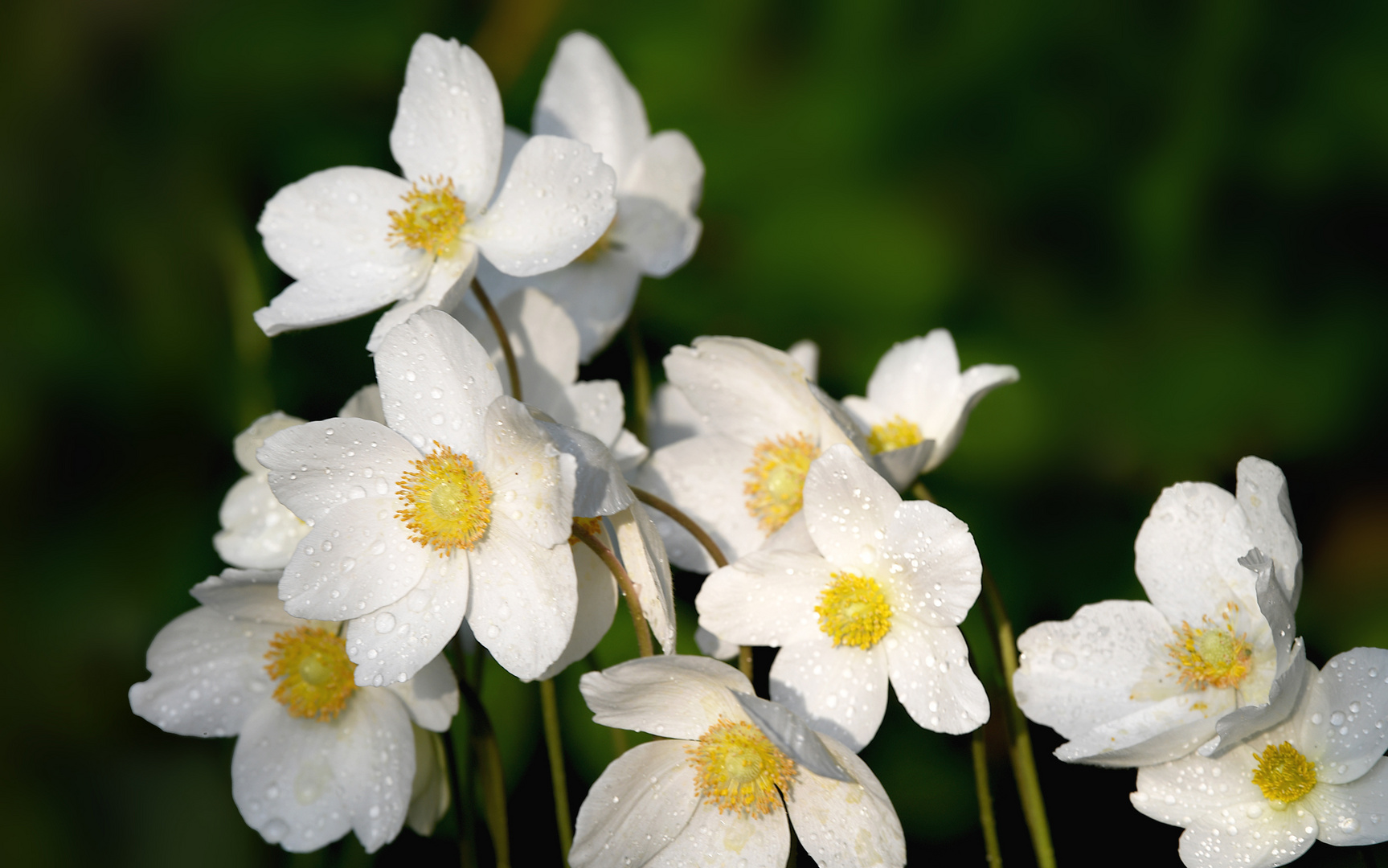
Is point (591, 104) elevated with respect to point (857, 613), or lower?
elevated

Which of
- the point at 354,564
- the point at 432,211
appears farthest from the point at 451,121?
the point at 354,564

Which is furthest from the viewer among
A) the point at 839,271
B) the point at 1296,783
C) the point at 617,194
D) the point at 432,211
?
the point at 839,271

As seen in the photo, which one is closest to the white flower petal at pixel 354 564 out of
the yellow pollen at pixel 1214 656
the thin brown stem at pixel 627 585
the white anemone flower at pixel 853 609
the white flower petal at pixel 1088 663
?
the thin brown stem at pixel 627 585

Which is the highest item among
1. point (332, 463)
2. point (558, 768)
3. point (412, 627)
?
point (332, 463)

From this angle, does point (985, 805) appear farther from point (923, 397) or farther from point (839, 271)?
point (839, 271)

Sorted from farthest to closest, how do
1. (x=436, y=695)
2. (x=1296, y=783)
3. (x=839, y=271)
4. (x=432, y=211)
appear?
1. (x=839, y=271)
2. (x=432, y=211)
3. (x=436, y=695)
4. (x=1296, y=783)

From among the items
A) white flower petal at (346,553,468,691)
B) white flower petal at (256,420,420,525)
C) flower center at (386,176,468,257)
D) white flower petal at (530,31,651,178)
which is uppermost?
white flower petal at (530,31,651,178)

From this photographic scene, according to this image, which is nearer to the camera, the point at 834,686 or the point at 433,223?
the point at 834,686

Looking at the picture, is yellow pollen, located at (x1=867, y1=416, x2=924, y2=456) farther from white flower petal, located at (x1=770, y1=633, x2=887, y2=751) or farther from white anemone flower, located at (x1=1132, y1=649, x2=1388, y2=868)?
white anemone flower, located at (x1=1132, y1=649, x2=1388, y2=868)

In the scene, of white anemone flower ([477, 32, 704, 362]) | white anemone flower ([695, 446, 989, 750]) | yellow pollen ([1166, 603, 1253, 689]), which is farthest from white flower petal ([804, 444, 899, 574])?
white anemone flower ([477, 32, 704, 362])

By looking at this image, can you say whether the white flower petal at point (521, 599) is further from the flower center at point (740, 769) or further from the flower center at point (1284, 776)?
the flower center at point (1284, 776)
